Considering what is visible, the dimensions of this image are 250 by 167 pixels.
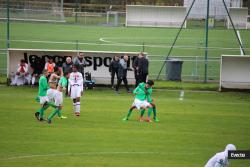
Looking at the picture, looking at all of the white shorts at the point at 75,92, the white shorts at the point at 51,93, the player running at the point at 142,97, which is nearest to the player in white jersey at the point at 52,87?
the white shorts at the point at 51,93

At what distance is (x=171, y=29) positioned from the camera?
3110 inches

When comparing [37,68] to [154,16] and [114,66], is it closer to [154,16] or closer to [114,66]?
[114,66]

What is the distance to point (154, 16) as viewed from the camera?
81.0 metres

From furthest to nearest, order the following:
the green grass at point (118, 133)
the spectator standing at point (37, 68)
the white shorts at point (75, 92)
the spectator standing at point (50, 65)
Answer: the spectator standing at point (37, 68)
the spectator standing at point (50, 65)
the white shorts at point (75, 92)
the green grass at point (118, 133)

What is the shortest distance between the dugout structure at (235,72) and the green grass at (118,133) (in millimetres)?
3932

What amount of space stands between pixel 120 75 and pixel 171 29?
41.5m

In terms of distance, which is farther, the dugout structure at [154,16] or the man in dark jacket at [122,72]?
the dugout structure at [154,16]

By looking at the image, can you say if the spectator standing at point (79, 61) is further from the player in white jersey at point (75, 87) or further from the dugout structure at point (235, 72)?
the dugout structure at point (235, 72)

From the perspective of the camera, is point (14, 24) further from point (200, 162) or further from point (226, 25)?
point (200, 162)

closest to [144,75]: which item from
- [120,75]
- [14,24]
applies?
[120,75]

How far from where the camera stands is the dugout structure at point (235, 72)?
40.5 meters

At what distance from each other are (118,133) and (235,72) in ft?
52.4

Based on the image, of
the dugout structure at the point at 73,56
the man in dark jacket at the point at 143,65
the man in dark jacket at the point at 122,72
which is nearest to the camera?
the man in dark jacket at the point at 143,65

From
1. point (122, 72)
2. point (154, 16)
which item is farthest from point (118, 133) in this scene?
point (154, 16)
